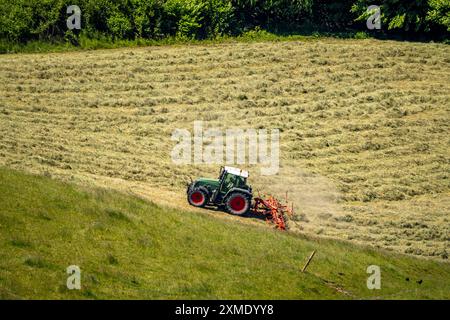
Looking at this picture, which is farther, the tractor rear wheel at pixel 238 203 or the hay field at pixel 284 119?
the hay field at pixel 284 119

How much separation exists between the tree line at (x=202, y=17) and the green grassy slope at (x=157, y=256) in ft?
Result: 89.0

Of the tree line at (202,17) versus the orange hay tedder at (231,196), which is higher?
the tree line at (202,17)

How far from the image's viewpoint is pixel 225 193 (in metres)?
36.5

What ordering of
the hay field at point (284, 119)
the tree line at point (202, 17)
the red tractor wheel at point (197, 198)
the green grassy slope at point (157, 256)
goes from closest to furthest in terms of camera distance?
the green grassy slope at point (157, 256), the red tractor wheel at point (197, 198), the hay field at point (284, 119), the tree line at point (202, 17)

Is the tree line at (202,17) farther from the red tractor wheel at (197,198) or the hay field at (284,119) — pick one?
the red tractor wheel at (197,198)

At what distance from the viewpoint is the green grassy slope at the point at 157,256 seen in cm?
2477

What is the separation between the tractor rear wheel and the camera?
118ft

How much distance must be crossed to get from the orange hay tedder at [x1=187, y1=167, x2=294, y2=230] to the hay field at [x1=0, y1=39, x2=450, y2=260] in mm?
891

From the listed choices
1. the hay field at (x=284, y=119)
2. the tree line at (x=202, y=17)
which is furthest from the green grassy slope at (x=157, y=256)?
the tree line at (x=202, y=17)

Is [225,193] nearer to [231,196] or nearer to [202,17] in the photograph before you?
[231,196]

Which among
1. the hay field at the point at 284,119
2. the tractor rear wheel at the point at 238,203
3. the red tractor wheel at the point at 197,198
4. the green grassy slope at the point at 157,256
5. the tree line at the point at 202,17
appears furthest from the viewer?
the tree line at the point at 202,17

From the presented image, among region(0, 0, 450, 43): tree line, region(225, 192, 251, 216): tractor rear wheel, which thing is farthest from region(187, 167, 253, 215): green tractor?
region(0, 0, 450, 43): tree line

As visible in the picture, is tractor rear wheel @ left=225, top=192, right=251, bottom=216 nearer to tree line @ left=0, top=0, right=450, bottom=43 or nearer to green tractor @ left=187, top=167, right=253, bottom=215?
green tractor @ left=187, top=167, right=253, bottom=215

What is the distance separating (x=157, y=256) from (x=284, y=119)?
2311 centimetres
